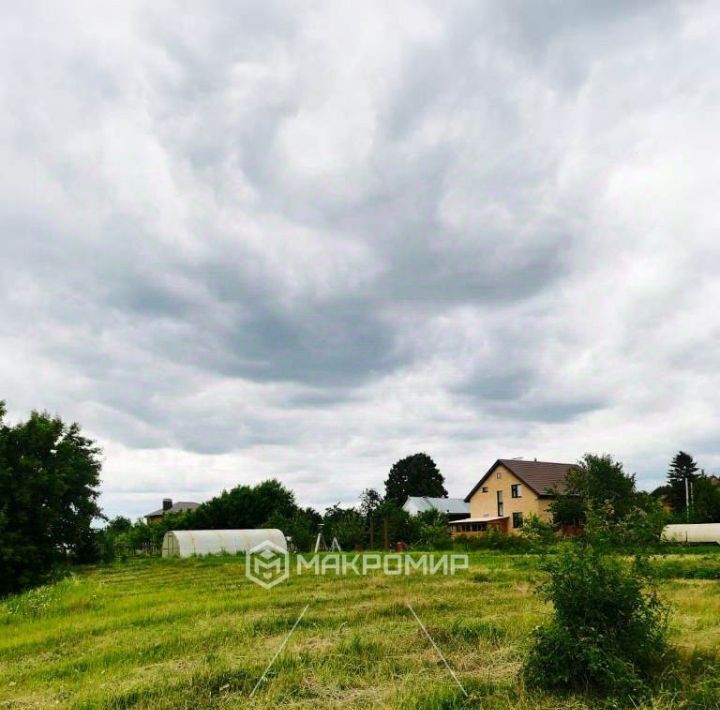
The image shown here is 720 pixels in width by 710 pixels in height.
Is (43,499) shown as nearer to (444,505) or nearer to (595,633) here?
(595,633)

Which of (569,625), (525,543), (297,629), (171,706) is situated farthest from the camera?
(297,629)

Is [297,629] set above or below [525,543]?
below

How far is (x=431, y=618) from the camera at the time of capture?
10.4 m

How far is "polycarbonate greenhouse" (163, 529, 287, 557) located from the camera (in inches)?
1364

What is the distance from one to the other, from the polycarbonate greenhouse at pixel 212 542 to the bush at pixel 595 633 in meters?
29.8

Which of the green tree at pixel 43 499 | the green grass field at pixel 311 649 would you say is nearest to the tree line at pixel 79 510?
the green tree at pixel 43 499

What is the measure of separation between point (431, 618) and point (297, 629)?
2094mm

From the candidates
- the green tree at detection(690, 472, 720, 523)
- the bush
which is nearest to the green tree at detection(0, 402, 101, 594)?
the bush

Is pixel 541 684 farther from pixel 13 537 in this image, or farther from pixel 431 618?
pixel 13 537

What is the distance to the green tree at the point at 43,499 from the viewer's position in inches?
1216

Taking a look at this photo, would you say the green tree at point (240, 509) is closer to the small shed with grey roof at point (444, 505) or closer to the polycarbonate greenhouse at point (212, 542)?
the polycarbonate greenhouse at point (212, 542)

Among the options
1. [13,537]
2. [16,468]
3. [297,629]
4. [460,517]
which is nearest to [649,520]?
[297,629]

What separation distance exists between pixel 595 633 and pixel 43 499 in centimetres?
3276

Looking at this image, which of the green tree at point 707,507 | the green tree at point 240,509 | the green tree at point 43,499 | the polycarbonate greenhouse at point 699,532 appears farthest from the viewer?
the green tree at point 240,509
